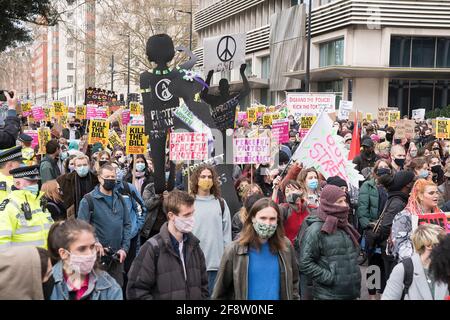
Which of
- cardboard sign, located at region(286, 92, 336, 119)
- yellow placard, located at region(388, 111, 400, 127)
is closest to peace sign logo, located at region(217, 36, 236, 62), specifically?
cardboard sign, located at region(286, 92, 336, 119)

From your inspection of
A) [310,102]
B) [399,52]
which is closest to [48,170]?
[310,102]

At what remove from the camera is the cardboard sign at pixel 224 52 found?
10.4 metres

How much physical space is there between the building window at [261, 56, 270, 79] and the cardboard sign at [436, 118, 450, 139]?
116ft

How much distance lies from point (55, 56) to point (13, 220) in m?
146

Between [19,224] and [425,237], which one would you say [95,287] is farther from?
[425,237]

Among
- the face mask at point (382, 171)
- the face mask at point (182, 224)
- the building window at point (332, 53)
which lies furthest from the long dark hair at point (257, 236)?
the building window at point (332, 53)

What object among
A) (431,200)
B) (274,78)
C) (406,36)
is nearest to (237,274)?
(431,200)

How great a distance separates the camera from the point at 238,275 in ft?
14.5

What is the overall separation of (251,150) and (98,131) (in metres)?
5.37

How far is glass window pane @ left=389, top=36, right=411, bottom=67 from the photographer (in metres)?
39.1

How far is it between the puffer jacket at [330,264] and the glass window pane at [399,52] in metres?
35.6

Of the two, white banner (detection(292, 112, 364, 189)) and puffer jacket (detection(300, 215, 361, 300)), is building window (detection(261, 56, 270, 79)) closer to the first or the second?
white banner (detection(292, 112, 364, 189))

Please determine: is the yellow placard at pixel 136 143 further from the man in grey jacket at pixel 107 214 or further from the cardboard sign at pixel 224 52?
the man in grey jacket at pixel 107 214
